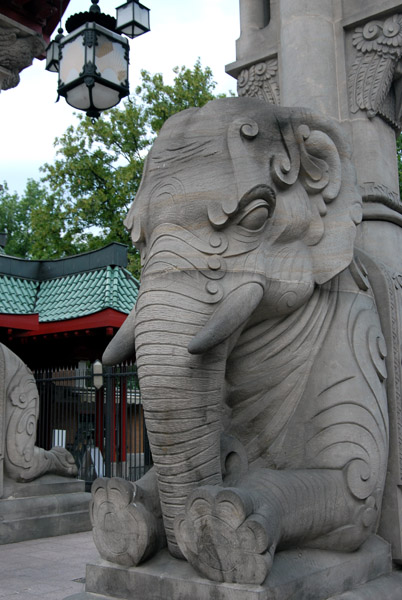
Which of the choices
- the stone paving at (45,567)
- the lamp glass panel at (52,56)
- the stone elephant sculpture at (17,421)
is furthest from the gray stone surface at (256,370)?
the lamp glass panel at (52,56)

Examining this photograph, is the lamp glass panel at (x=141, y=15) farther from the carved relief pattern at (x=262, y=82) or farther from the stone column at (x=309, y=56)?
the stone column at (x=309, y=56)

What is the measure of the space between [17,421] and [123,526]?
4.33 meters

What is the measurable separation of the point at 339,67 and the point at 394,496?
2.24 meters

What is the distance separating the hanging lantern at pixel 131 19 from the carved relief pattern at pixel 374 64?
8.65ft

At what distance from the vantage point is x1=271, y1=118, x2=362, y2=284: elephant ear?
2.81 meters

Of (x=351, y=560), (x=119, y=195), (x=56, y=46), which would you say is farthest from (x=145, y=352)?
(x=119, y=195)

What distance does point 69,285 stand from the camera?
1805 cm

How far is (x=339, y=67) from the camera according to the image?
3.79 metres

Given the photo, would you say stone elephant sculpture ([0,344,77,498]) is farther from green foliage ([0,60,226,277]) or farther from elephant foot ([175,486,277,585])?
green foliage ([0,60,226,277])

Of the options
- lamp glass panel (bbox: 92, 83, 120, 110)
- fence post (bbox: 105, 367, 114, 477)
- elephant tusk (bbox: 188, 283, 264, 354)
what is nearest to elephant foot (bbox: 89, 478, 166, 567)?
elephant tusk (bbox: 188, 283, 264, 354)

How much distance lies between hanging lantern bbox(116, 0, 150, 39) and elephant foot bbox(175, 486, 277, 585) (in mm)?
4654

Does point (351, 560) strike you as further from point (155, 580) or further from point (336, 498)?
point (155, 580)

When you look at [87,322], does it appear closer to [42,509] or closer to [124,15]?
[42,509]

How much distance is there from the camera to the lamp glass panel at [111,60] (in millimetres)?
5492
